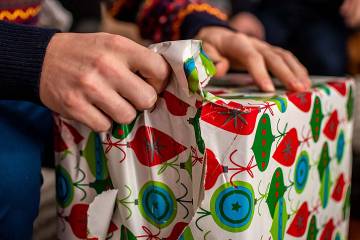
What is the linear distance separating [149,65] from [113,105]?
0.05m

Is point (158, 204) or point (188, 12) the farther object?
point (188, 12)

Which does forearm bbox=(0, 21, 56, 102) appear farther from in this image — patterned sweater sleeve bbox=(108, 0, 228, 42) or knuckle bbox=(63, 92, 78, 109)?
patterned sweater sleeve bbox=(108, 0, 228, 42)

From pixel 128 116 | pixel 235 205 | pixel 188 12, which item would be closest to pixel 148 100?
pixel 128 116

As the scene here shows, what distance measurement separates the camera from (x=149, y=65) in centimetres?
44

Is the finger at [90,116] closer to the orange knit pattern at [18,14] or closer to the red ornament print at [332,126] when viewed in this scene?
the orange knit pattern at [18,14]

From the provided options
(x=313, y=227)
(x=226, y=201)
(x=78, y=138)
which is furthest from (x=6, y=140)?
(x=313, y=227)

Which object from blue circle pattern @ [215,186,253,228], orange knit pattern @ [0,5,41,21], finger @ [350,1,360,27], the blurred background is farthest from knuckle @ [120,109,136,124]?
finger @ [350,1,360,27]

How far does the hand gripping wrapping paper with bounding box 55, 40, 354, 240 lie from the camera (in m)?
0.44

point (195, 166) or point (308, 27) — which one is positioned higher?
point (195, 166)

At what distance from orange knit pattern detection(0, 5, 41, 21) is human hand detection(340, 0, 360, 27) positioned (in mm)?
1016

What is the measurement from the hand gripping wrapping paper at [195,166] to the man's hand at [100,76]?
2 centimetres

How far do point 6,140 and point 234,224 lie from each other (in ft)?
0.86

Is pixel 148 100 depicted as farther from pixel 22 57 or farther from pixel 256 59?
pixel 256 59

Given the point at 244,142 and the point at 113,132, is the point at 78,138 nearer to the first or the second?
the point at 113,132
